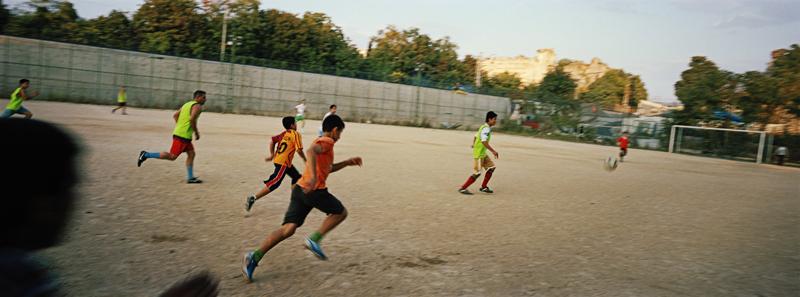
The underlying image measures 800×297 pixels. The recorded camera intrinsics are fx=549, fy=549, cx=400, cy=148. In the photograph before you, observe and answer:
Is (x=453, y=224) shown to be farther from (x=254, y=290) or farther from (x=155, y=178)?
(x=155, y=178)

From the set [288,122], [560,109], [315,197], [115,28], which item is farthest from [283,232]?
[115,28]

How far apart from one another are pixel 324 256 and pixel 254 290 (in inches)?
36.1

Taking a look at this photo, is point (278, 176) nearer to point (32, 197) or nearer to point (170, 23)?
point (32, 197)

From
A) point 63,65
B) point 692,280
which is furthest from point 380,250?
point 63,65

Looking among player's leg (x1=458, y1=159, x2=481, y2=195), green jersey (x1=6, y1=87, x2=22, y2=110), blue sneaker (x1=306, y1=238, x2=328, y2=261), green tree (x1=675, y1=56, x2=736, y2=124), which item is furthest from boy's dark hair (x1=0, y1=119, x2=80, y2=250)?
green tree (x1=675, y1=56, x2=736, y2=124)

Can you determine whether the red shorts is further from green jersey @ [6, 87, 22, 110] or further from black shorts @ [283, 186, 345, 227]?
green jersey @ [6, 87, 22, 110]

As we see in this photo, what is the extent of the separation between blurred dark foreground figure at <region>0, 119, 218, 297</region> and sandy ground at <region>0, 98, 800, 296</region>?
11 cm

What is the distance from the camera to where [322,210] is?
200 inches

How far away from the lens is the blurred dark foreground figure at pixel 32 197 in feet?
3.67

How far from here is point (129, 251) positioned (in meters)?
5.11

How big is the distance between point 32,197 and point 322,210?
154 inches

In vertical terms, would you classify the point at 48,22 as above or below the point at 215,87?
above

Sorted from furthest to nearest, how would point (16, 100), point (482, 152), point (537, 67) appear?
point (537, 67) < point (16, 100) < point (482, 152)

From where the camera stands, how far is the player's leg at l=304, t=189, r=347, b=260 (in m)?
4.97
